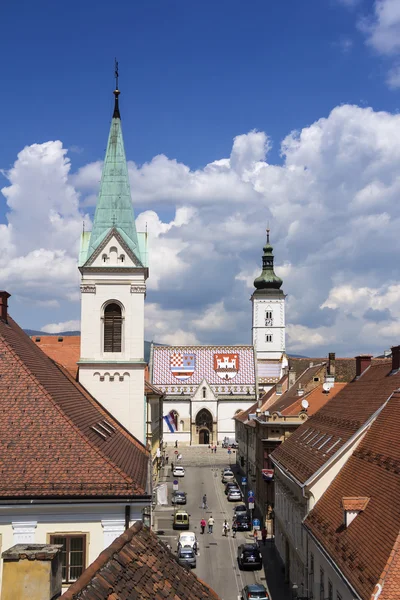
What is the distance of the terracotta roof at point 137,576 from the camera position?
10305mm

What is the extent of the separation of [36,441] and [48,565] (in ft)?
27.7

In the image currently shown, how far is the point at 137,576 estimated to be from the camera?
11.5 metres

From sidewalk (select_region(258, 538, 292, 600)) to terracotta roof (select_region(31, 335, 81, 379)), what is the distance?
14.8m

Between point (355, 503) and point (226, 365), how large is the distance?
323ft

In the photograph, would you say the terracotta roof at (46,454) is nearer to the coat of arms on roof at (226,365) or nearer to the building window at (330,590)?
the building window at (330,590)

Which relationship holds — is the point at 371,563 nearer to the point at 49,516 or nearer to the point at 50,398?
the point at 49,516

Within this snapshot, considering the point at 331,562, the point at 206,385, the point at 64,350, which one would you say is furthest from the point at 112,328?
the point at 206,385

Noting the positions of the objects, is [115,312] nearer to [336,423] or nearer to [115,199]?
[115,199]

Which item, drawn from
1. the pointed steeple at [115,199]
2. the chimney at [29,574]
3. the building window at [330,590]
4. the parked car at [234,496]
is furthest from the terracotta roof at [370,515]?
the parked car at [234,496]

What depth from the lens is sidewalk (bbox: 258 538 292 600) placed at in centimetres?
3406

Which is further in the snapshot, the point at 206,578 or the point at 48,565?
the point at 206,578

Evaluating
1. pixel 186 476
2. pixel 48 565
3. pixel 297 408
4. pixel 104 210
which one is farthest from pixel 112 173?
pixel 186 476

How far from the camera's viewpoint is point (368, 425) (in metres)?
27.7

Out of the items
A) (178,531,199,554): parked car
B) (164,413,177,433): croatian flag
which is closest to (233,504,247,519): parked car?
(178,531,199,554): parked car
